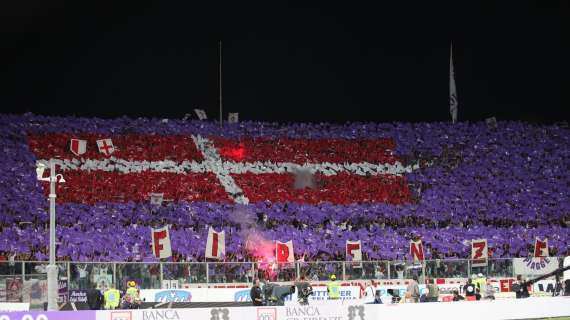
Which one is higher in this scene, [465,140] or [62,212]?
[465,140]

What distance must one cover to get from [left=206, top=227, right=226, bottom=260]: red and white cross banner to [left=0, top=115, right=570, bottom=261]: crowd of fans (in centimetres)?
177

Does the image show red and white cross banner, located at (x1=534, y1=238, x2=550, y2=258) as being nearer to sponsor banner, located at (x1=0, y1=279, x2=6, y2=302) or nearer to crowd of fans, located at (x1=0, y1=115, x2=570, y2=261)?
crowd of fans, located at (x1=0, y1=115, x2=570, y2=261)

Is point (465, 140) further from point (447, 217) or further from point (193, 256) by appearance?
point (193, 256)

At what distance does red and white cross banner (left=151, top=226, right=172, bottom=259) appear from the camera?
47594mm

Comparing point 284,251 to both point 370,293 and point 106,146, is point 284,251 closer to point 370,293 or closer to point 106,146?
point 370,293

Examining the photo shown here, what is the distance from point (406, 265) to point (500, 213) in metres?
15.6

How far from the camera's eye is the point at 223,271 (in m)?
43.9

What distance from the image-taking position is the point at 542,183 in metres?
64.0

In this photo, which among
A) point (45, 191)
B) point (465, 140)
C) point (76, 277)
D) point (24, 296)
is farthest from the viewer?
point (465, 140)

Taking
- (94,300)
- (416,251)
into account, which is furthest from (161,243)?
(94,300)

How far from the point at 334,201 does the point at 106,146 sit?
14325mm

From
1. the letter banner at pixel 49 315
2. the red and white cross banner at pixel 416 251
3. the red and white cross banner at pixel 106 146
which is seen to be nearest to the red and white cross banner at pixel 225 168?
the red and white cross banner at pixel 106 146

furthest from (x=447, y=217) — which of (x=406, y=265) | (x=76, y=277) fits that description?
(x=76, y=277)

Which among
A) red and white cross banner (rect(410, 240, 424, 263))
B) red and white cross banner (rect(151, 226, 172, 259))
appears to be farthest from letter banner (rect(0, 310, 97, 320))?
red and white cross banner (rect(410, 240, 424, 263))
